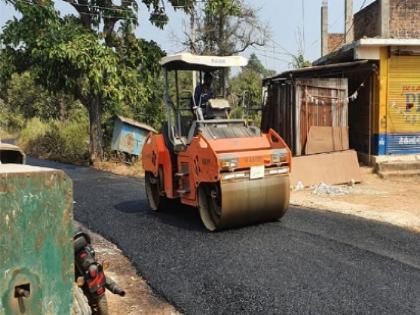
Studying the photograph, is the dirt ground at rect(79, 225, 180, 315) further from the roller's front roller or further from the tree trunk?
the tree trunk

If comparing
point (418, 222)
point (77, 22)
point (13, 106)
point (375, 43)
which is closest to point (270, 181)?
point (418, 222)

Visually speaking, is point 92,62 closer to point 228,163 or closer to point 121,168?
point 121,168

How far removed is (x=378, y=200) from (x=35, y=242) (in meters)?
7.86

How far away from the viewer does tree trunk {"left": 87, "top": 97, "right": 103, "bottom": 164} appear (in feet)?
50.8

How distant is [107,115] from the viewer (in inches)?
679

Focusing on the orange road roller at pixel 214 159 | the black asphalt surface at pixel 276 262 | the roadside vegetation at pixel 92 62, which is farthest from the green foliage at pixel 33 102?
the black asphalt surface at pixel 276 262

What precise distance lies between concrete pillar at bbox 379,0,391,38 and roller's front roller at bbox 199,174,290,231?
869 centimetres

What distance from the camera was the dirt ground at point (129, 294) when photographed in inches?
177

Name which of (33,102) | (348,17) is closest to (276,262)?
(348,17)

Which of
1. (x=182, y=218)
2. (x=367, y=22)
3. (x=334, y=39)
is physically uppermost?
(x=334, y=39)

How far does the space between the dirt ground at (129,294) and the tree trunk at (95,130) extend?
9712 mm

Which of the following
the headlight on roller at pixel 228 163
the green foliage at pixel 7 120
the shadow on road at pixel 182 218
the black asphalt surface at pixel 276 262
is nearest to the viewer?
the black asphalt surface at pixel 276 262

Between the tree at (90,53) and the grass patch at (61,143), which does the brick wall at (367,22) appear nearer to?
the tree at (90,53)

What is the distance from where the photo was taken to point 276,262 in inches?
214
